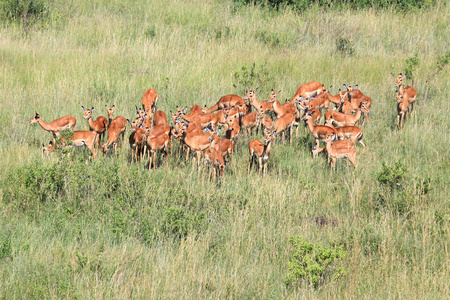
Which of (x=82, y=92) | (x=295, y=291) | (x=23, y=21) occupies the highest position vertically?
(x=23, y=21)

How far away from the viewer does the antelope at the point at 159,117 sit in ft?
Result: 33.2

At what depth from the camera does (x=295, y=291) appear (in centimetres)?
539

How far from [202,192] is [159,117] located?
314 centimetres

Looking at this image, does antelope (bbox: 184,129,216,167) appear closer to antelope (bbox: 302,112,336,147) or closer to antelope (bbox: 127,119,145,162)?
antelope (bbox: 127,119,145,162)

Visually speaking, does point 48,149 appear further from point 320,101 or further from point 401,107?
point 401,107

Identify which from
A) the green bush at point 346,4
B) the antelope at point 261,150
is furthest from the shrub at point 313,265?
the green bush at point 346,4

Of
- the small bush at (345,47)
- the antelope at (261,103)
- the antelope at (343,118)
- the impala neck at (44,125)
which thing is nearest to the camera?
the impala neck at (44,125)

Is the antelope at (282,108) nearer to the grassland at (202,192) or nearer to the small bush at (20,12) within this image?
the grassland at (202,192)

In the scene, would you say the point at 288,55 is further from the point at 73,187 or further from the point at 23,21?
the point at 73,187

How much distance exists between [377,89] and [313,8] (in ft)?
22.2

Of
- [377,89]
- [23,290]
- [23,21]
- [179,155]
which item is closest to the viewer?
[23,290]

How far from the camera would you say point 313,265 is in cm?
547

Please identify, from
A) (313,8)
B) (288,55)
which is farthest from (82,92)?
(313,8)

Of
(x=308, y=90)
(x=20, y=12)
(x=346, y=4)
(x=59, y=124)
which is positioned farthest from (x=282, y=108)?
(x=346, y=4)
